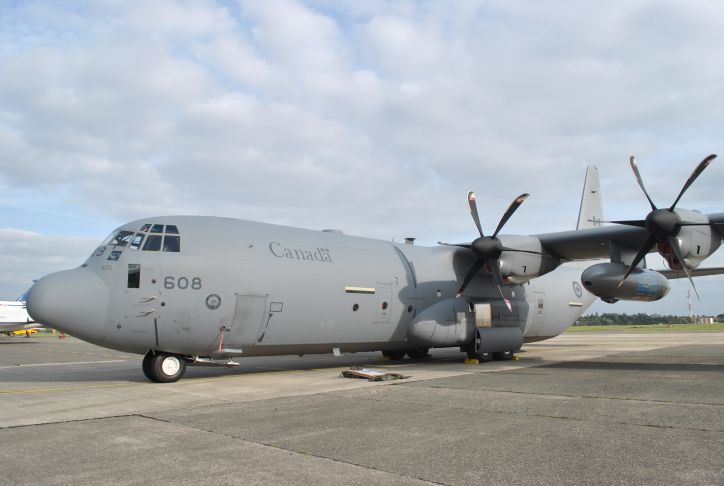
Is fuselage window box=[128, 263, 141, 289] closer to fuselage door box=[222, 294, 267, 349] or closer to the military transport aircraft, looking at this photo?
the military transport aircraft

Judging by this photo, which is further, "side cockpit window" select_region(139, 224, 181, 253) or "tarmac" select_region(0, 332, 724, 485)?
"side cockpit window" select_region(139, 224, 181, 253)

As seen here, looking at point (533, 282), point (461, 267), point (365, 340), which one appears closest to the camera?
point (365, 340)

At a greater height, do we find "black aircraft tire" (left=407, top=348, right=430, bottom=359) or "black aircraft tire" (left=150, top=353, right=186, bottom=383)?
"black aircraft tire" (left=150, top=353, right=186, bottom=383)

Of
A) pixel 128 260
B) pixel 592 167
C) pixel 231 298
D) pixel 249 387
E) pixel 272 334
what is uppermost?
pixel 592 167

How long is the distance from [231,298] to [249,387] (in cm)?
217

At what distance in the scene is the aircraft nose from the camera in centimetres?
1138

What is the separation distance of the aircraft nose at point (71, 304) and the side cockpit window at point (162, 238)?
136 centimetres

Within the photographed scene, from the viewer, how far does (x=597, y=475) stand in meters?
5.05

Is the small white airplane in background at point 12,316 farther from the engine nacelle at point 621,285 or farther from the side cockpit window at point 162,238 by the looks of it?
the engine nacelle at point 621,285

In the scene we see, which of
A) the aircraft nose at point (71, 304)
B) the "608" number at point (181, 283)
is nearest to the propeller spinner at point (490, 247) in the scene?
the "608" number at point (181, 283)

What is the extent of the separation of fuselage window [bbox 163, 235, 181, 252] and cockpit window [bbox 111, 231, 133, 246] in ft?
2.59

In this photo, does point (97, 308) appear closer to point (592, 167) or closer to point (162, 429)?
point (162, 429)

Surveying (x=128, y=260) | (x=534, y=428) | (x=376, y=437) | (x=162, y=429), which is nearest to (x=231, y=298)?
(x=128, y=260)

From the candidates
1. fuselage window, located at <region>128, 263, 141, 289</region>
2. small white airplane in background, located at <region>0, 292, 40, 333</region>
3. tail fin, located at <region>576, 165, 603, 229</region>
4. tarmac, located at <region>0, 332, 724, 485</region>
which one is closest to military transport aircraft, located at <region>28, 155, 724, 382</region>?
fuselage window, located at <region>128, 263, 141, 289</region>
